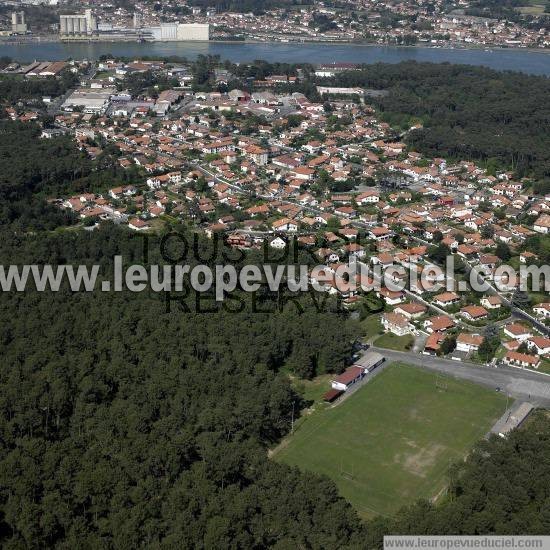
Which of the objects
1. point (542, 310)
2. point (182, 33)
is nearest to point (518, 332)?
point (542, 310)

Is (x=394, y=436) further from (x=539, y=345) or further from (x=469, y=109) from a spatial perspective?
(x=469, y=109)

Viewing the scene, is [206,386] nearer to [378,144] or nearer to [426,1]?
[378,144]

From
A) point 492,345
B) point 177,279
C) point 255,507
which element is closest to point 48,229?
point 177,279

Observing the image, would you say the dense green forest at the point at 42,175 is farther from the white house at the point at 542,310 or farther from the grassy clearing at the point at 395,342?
the white house at the point at 542,310

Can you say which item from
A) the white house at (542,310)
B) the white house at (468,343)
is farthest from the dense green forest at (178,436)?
the white house at (542,310)

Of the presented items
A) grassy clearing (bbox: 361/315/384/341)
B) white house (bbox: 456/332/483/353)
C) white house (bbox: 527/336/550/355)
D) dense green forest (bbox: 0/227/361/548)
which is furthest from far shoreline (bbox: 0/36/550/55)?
white house (bbox: 456/332/483/353)

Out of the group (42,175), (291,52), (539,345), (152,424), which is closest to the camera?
(152,424)
